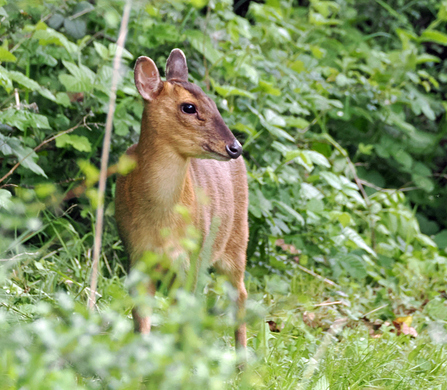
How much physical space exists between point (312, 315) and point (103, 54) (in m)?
1.99

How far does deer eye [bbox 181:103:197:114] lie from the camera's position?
2.90 metres

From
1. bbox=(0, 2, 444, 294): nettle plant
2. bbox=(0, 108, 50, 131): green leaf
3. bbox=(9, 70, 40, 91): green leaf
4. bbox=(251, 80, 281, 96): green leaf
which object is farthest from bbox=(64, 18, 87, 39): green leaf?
bbox=(251, 80, 281, 96): green leaf

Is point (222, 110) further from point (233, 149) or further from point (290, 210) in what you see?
point (233, 149)

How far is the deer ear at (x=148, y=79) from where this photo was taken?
2.94 m

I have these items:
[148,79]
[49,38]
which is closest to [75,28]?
[49,38]

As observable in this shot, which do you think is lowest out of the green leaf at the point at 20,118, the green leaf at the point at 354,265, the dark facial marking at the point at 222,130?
the green leaf at the point at 354,265

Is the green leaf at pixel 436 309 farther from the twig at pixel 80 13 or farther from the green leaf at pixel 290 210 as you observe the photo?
the twig at pixel 80 13

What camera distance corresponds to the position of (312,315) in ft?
12.5

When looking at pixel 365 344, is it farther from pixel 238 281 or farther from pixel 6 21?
pixel 6 21

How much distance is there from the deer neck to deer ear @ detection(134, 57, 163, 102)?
9 cm

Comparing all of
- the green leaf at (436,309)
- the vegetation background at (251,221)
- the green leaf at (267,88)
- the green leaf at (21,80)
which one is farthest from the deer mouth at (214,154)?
the green leaf at (436,309)

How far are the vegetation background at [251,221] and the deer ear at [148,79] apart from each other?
1.59 feet

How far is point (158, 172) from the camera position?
2959 mm

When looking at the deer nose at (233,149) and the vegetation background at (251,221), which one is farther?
the deer nose at (233,149)
